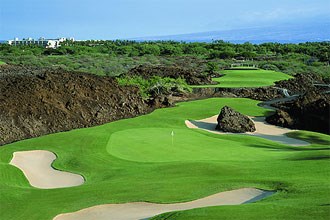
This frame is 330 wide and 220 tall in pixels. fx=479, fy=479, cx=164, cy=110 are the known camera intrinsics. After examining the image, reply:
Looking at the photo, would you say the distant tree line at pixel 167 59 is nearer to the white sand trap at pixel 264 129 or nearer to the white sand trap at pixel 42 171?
the white sand trap at pixel 264 129

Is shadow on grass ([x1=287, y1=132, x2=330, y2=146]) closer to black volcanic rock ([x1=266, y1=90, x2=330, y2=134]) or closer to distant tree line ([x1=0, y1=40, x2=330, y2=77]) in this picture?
black volcanic rock ([x1=266, y1=90, x2=330, y2=134])

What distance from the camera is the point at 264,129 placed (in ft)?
115

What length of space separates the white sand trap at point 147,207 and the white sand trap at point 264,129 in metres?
16.1

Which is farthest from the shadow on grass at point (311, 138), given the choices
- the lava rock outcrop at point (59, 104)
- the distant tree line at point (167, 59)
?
the distant tree line at point (167, 59)

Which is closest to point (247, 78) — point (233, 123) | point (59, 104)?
point (233, 123)

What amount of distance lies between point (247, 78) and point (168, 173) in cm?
5246

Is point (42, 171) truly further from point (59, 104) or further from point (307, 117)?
point (307, 117)

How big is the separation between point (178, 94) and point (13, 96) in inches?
957

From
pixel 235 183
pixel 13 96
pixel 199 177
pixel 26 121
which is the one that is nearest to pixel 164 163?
pixel 199 177

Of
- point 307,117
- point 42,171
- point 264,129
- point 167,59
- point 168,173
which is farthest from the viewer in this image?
point 167,59

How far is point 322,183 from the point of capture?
14453 mm

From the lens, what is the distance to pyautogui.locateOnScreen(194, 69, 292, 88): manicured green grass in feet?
209

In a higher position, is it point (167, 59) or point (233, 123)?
point (167, 59)

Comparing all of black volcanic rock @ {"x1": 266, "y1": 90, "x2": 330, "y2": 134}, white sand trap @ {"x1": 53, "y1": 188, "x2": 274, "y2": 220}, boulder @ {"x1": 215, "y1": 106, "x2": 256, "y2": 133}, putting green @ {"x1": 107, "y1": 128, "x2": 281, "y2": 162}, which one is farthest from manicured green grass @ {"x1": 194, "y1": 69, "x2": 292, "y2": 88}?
white sand trap @ {"x1": 53, "y1": 188, "x2": 274, "y2": 220}
